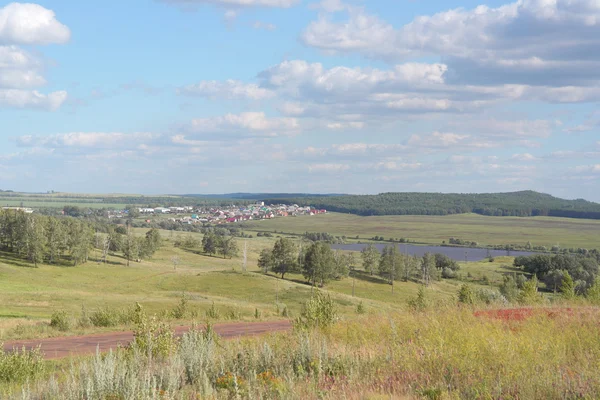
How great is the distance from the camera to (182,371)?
9648 mm

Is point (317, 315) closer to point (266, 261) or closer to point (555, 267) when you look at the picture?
point (266, 261)

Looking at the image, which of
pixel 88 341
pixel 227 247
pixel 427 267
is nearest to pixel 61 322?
pixel 88 341

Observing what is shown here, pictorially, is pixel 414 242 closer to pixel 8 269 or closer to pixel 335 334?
pixel 8 269

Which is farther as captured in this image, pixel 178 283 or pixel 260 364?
pixel 178 283

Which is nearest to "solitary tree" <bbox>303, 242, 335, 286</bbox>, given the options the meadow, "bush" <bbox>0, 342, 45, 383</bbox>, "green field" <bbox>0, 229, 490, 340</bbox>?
"green field" <bbox>0, 229, 490, 340</bbox>

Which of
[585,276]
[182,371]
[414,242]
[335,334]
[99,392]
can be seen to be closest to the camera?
[99,392]

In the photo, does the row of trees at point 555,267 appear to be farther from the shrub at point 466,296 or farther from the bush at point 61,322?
the bush at point 61,322

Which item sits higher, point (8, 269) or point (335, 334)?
point (335, 334)

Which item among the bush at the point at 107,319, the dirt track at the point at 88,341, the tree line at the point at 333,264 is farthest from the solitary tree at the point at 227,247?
the dirt track at the point at 88,341

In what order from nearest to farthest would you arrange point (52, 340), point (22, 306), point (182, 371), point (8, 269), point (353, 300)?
1. point (182, 371)
2. point (52, 340)
3. point (22, 306)
4. point (353, 300)
5. point (8, 269)

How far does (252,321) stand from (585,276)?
90.2 m

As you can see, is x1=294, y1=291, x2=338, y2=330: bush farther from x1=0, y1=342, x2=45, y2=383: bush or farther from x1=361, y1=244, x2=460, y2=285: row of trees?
x1=361, y1=244, x2=460, y2=285: row of trees

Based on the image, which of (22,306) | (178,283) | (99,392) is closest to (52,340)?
(99,392)

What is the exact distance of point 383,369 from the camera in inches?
359
